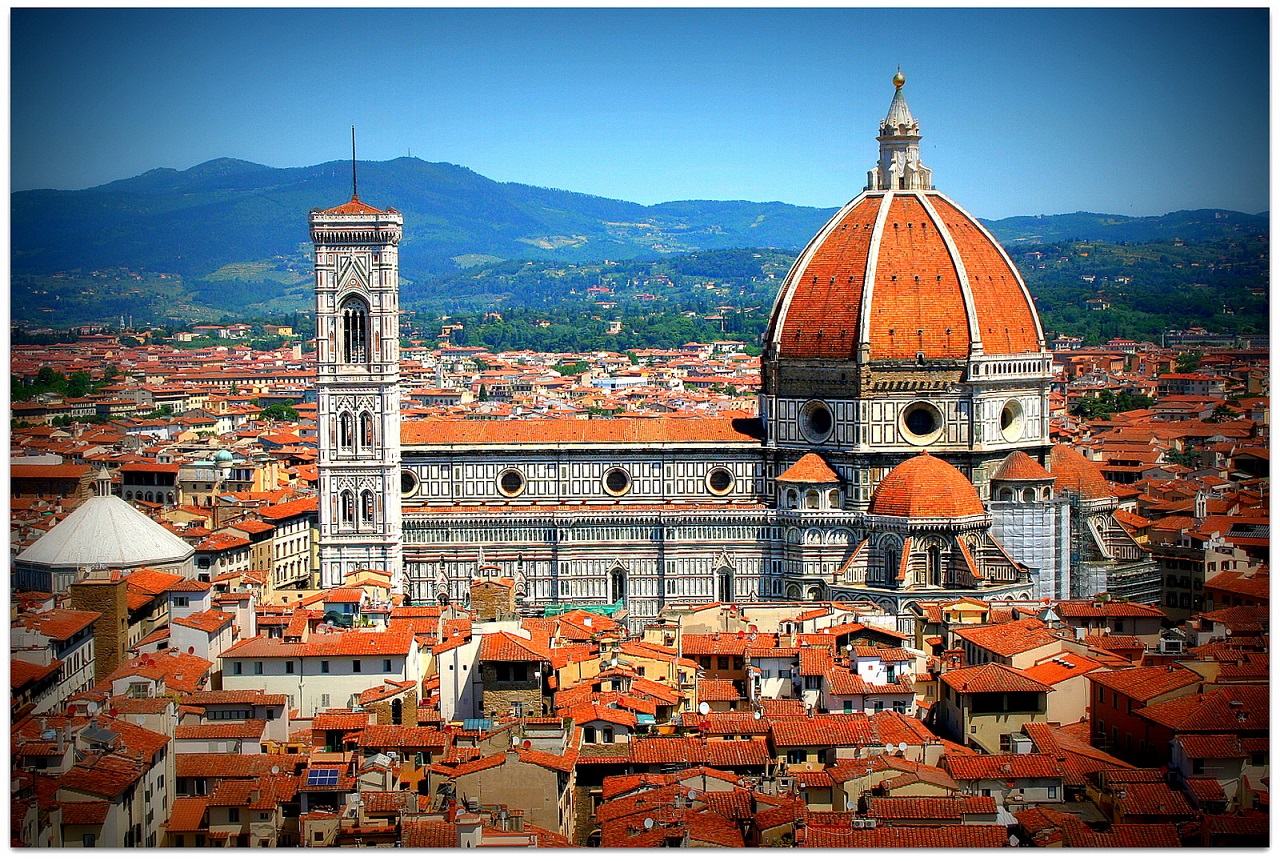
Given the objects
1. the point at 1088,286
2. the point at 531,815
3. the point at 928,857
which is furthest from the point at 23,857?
the point at 1088,286

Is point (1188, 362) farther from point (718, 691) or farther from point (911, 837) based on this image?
point (911, 837)

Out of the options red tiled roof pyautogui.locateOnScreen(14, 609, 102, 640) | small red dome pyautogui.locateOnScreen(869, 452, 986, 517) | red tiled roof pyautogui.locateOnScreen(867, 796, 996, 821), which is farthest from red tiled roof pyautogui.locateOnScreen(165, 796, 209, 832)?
small red dome pyautogui.locateOnScreen(869, 452, 986, 517)

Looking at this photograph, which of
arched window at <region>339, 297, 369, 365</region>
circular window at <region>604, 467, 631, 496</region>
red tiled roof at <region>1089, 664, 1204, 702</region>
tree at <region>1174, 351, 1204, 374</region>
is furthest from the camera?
tree at <region>1174, 351, 1204, 374</region>

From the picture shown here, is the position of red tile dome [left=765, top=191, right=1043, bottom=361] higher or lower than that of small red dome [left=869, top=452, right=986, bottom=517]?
higher

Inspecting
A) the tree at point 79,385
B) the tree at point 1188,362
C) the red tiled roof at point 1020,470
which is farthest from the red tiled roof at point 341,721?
the tree at point 79,385

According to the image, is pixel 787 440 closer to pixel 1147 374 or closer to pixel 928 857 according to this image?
pixel 928 857

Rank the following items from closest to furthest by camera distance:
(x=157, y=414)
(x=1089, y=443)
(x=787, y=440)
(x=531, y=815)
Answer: (x=531, y=815), (x=787, y=440), (x=1089, y=443), (x=157, y=414)

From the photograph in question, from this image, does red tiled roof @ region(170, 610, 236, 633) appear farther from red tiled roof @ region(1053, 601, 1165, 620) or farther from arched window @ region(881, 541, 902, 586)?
arched window @ region(881, 541, 902, 586)

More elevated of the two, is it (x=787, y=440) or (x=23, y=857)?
(x=787, y=440)
